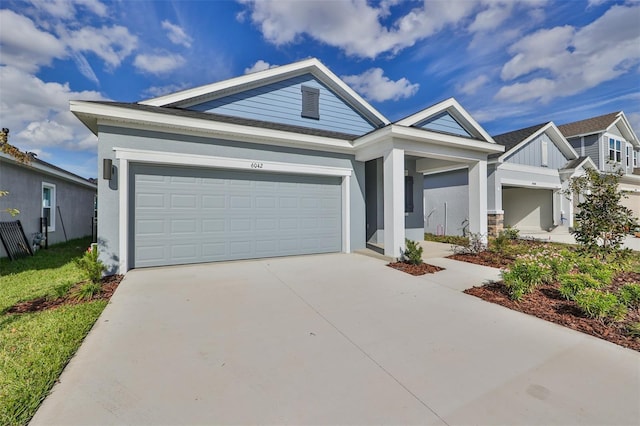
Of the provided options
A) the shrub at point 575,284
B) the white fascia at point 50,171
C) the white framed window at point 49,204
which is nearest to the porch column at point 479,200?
the shrub at point 575,284

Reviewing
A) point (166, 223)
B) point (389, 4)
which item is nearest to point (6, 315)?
point (166, 223)

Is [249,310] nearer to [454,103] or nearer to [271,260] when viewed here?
[271,260]

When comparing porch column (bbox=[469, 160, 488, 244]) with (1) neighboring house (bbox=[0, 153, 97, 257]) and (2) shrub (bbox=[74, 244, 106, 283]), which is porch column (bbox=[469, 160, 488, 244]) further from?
(1) neighboring house (bbox=[0, 153, 97, 257])

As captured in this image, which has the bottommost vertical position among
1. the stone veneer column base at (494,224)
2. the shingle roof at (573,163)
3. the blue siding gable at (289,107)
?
the stone veneer column base at (494,224)

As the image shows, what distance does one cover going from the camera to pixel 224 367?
2473 mm

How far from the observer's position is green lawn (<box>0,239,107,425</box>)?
2036 millimetres

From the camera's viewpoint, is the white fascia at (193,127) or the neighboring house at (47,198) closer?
the white fascia at (193,127)

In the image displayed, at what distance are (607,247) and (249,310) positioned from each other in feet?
22.3

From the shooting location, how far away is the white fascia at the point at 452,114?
25.9 feet

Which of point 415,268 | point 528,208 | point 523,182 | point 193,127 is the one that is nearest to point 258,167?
point 193,127

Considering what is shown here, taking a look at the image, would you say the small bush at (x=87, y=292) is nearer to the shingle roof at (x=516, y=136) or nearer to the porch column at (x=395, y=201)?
the porch column at (x=395, y=201)

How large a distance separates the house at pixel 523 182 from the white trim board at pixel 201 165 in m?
6.58

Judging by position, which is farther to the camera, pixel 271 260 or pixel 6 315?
pixel 271 260

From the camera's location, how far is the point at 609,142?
60.2ft
